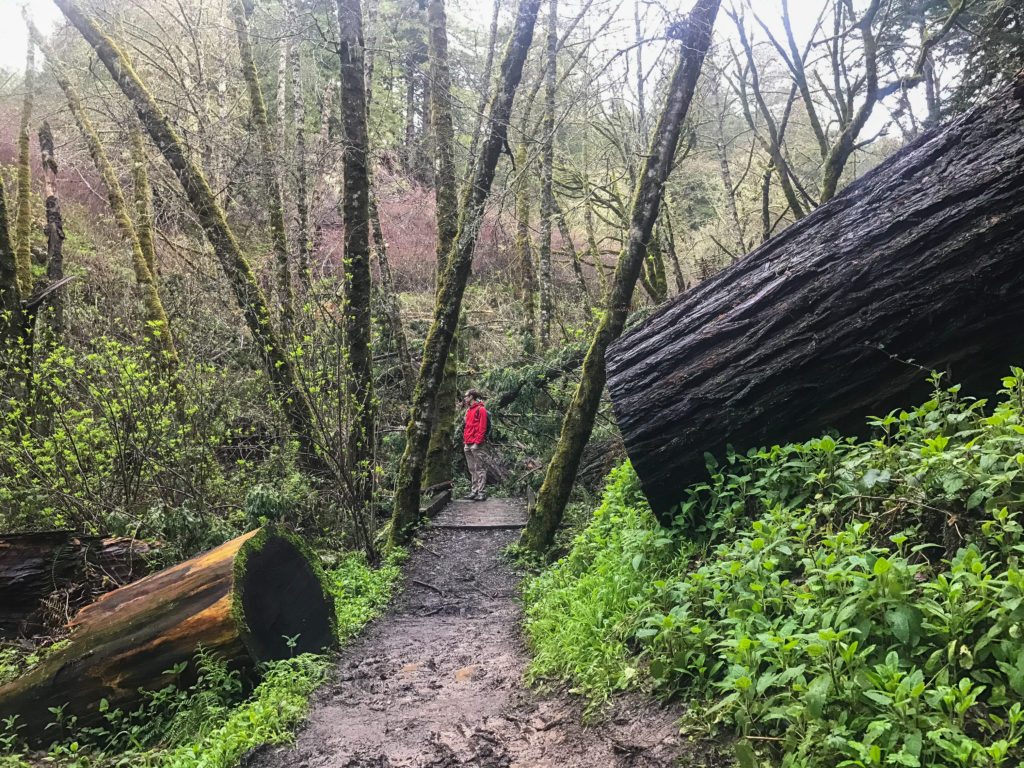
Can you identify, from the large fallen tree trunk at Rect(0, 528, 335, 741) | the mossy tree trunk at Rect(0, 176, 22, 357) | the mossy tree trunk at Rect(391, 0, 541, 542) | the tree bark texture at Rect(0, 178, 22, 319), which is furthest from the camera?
the tree bark texture at Rect(0, 178, 22, 319)

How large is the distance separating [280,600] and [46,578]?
9.62 ft

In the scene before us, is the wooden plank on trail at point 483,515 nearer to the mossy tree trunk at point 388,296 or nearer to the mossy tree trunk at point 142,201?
the mossy tree trunk at point 388,296

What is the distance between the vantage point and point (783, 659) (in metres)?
2.49

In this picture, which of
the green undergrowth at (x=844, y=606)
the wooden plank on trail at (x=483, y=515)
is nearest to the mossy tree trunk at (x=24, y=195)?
the wooden plank on trail at (x=483, y=515)

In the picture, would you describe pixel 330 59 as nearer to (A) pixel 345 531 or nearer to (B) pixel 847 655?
(A) pixel 345 531

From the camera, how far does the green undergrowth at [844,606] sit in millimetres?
2008

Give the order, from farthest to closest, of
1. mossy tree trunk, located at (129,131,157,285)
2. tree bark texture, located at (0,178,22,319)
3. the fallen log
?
mossy tree trunk, located at (129,131,157,285), tree bark texture, located at (0,178,22,319), the fallen log

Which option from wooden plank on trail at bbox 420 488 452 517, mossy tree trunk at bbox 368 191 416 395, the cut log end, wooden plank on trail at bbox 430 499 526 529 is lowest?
wooden plank on trail at bbox 430 499 526 529

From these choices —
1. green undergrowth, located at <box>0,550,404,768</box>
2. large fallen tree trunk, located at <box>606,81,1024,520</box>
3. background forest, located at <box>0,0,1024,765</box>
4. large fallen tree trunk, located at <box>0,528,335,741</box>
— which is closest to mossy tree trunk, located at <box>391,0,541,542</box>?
background forest, located at <box>0,0,1024,765</box>

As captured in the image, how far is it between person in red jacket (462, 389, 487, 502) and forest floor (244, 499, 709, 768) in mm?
5658

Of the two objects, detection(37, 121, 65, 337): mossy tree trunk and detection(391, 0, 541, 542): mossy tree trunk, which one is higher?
detection(37, 121, 65, 337): mossy tree trunk

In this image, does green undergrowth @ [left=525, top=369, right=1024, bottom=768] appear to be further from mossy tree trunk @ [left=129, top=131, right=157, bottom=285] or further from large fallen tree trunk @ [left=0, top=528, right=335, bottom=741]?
mossy tree trunk @ [left=129, top=131, right=157, bottom=285]

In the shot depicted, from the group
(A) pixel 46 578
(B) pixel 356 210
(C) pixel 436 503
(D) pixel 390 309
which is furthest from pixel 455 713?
(D) pixel 390 309

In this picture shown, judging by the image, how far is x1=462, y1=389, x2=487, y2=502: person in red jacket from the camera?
41.7ft
